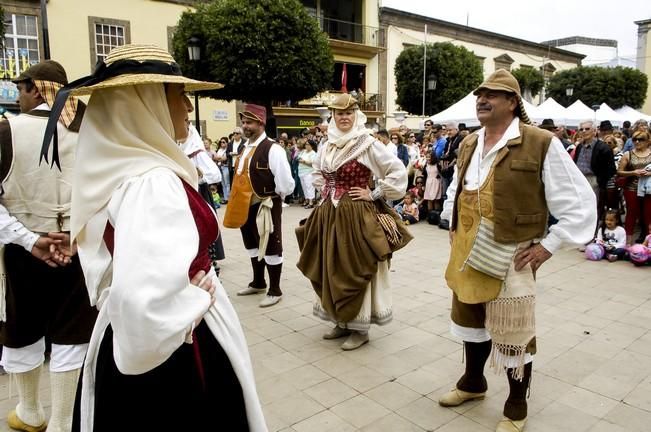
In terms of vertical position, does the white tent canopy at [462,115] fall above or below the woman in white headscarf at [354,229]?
above

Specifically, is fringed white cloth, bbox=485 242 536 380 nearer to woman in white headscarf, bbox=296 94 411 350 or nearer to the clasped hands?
woman in white headscarf, bbox=296 94 411 350

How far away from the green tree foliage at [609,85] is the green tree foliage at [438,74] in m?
9.13

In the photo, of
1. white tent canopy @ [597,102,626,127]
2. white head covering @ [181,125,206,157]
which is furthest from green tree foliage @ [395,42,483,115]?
white head covering @ [181,125,206,157]

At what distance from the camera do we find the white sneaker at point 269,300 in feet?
17.7

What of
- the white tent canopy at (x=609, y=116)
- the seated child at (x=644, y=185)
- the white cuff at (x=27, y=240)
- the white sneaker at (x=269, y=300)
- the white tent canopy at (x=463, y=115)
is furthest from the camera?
the white tent canopy at (x=609, y=116)

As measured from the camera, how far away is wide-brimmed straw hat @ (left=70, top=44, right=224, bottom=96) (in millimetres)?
1625

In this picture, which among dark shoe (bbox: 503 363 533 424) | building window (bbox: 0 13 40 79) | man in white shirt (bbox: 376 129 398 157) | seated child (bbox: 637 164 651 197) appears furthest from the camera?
building window (bbox: 0 13 40 79)

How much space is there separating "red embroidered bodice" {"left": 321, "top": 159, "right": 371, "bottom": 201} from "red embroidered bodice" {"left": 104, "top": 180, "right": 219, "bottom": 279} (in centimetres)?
248

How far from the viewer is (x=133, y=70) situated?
169 centimetres

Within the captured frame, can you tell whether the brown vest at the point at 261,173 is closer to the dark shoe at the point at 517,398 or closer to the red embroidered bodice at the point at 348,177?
the red embroidered bodice at the point at 348,177

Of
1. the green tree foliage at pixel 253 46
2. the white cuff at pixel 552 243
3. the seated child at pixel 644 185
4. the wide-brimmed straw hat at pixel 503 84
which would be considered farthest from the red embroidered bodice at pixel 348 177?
the green tree foliage at pixel 253 46

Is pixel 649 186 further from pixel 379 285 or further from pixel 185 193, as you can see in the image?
pixel 185 193

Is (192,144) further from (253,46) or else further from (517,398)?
(253,46)

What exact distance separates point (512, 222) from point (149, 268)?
83.1 inches
